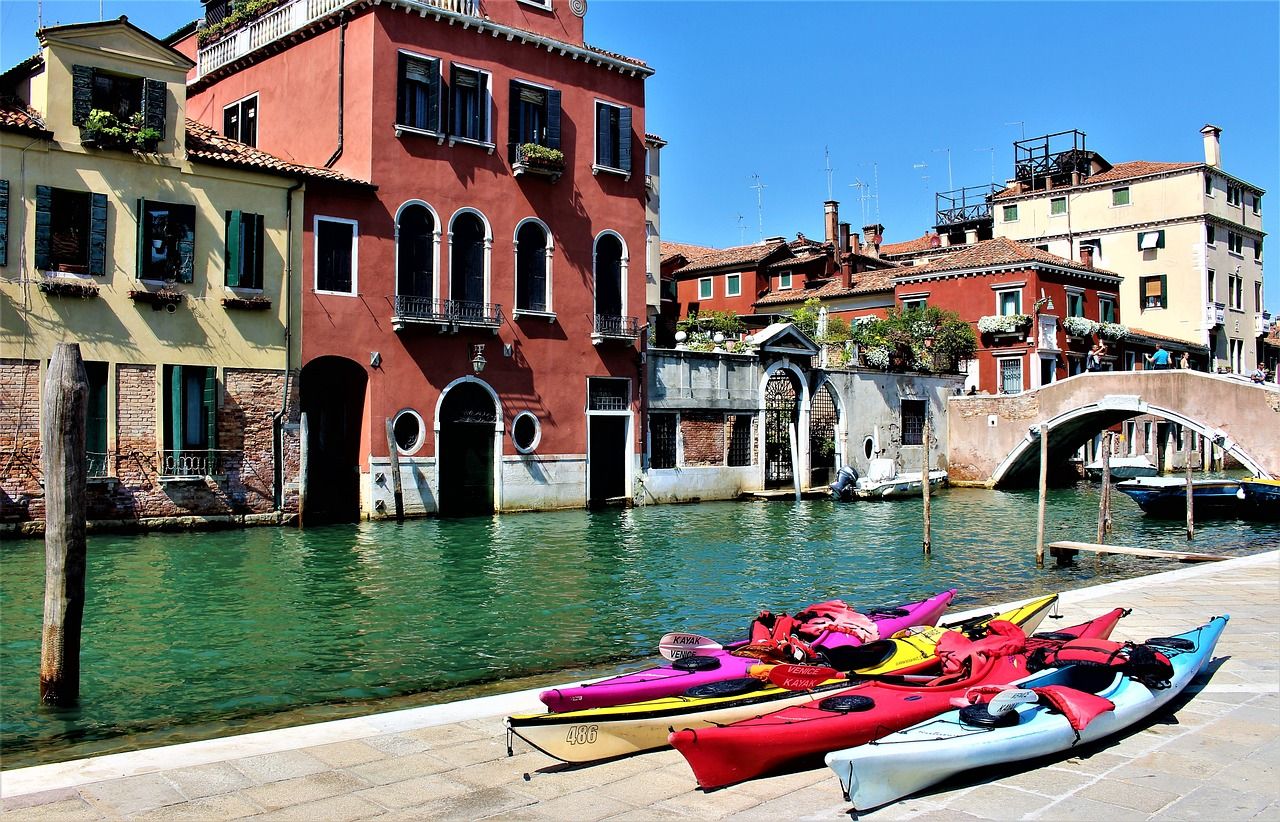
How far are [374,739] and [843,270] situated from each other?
114ft

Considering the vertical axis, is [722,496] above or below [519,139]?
below

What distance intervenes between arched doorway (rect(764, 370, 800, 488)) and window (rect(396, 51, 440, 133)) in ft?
37.3

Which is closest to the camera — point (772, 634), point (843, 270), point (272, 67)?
point (772, 634)

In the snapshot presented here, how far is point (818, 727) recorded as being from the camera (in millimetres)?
5402

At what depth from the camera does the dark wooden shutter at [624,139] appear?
948 inches

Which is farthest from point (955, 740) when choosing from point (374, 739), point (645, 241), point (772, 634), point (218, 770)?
point (645, 241)

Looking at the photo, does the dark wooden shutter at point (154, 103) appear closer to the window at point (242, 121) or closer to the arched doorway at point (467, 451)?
the window at point (242, 121)

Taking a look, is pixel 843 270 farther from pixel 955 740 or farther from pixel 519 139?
pixel 955 740

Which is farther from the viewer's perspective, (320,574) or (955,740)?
(320,574)

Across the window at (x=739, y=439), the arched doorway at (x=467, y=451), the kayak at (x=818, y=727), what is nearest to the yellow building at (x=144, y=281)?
the arched doorway at (x=467, y=451)

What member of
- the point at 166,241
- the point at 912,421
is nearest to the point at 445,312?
the point at 166,241

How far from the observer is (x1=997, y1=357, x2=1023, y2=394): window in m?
34.5

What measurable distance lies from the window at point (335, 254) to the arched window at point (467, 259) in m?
2.04

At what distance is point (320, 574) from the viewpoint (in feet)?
45.8
